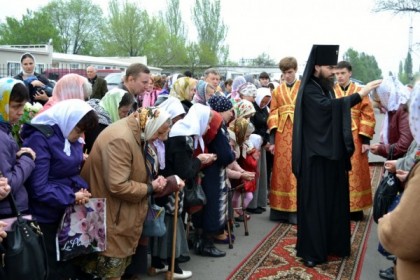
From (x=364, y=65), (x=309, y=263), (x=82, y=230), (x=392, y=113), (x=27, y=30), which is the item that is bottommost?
(x=309, y=263)

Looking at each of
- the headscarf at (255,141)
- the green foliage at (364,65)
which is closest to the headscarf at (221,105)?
the headscarf at (255,141)

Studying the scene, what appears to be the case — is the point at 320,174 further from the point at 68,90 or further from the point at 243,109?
the point at 68,90

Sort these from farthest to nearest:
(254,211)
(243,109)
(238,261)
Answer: (254,211), (243,109), (238,261)

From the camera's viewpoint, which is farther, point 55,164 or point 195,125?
point 195,125

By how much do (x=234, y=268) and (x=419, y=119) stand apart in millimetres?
3010

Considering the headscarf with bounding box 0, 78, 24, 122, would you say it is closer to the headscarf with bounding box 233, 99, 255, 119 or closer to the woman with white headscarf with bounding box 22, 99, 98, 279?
the woman with white headscarf with bounding box 22, 99, 98, 279

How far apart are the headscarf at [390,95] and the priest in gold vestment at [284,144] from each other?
1.49 metres

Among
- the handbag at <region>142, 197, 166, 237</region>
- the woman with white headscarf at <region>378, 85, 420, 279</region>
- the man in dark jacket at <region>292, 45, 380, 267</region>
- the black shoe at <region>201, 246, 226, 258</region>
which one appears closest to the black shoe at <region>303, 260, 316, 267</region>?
the man in dark jacket at <region>292, 45, 380, 267</region>

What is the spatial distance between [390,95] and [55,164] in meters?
3.45

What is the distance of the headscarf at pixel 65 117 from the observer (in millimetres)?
3381

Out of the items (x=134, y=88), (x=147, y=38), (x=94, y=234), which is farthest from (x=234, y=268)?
(x=147, y=38)

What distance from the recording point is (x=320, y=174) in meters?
4.96

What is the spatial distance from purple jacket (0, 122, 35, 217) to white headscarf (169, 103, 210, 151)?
1.58m

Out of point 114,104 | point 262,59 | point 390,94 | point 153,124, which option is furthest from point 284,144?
point 262,59
